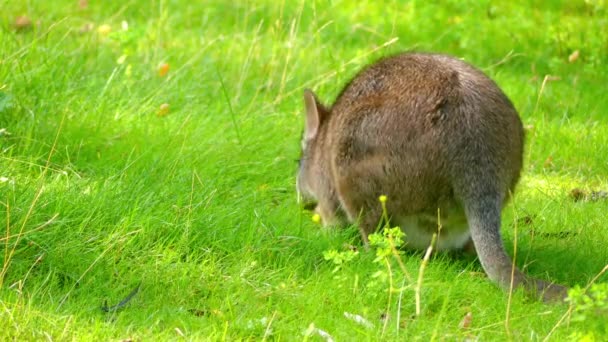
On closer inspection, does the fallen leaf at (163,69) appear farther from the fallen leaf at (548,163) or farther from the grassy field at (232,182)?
the fallen leaf at (548,163)

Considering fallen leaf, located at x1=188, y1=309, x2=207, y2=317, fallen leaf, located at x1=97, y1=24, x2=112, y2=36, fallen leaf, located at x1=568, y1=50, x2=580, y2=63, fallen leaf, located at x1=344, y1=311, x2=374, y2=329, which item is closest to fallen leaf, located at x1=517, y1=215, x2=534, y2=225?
fallen leaf, located at x1=344, y1=311, x2=374, y2=329

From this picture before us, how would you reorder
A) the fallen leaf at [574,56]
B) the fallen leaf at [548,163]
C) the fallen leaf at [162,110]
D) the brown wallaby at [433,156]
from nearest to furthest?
1. the brown wallaby at [433,156]
2. the fallen leaf at [162,110]
3. the fallen leaf at [548,163]
4. the fallen leaf at [574,56]

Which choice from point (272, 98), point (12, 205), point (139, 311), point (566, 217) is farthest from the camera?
point (272, 98)

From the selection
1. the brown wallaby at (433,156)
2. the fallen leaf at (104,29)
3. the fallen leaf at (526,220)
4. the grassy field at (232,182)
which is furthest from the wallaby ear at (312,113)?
the fallen leaf at (104,29)

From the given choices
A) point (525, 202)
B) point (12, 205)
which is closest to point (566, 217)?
point (525, 202)

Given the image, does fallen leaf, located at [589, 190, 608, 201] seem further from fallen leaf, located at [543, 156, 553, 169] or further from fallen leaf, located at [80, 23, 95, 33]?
fallen leaf, located at [80, 23, 95, 33]

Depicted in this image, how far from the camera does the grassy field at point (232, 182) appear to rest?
4203 millimetres

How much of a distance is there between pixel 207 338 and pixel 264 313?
1.24ft

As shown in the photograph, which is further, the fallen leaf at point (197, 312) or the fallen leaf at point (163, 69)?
the fallen leaf at point (163, 69)

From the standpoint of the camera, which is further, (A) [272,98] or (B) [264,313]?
(A) [272,98]

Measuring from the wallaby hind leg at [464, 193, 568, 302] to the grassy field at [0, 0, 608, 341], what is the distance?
79 millimetres

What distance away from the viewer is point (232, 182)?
563 cm

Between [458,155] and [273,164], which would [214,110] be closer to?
[273,164]

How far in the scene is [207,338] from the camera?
3943 millimetres
